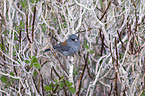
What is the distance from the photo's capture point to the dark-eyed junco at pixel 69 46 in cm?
284

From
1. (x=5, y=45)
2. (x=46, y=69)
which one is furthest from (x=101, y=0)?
(x=5, y=45)

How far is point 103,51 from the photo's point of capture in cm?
312

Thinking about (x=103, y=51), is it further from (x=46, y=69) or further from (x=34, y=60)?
(x=34, y=60)

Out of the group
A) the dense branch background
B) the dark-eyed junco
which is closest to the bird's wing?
the dark-eyed junco

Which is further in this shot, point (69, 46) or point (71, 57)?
point (69, 46)

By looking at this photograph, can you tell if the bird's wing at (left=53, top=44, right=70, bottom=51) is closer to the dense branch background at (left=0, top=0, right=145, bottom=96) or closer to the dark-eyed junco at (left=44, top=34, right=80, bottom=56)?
the dark-eyed junco at (left=44, top=34, right=80, bottom=56)

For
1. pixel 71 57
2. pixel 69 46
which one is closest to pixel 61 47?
pixel 69 46

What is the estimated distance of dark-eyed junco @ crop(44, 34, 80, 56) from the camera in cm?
284

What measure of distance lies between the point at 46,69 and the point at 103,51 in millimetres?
1077

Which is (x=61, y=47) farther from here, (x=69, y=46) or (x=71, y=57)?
Answer: (x=71, y=57)

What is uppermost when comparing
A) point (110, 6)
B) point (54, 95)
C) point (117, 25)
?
point (110, 6)

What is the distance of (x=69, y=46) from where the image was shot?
2.91 m

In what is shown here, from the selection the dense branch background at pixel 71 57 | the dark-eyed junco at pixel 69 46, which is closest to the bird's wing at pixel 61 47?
the dark-eyed junco at pixel 69 46

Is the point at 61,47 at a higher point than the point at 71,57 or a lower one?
higher
